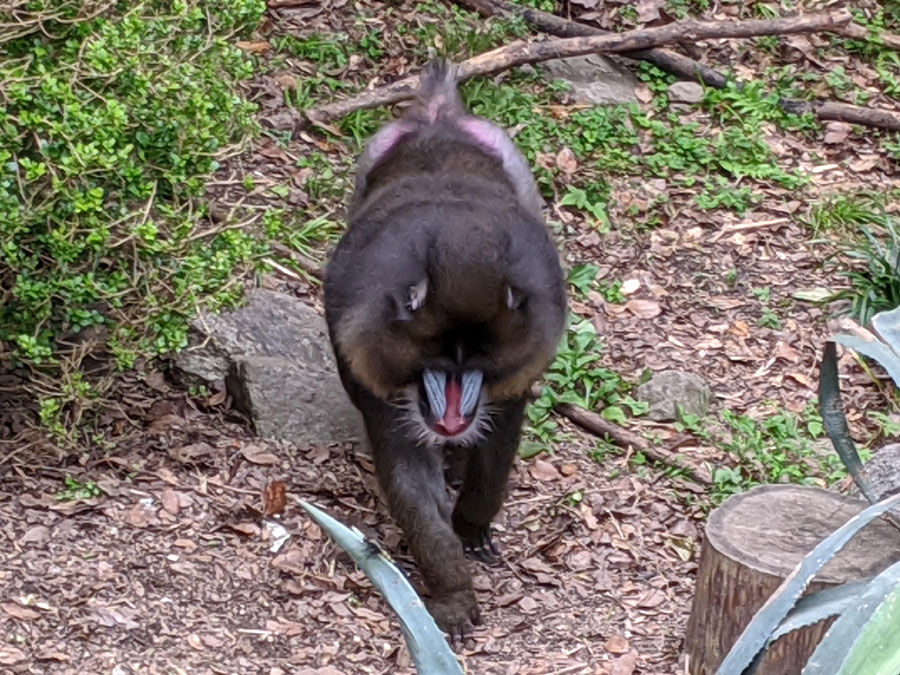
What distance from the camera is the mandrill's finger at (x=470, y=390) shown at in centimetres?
471

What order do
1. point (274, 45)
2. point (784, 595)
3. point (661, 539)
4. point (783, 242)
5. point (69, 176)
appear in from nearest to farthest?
point (784, 595)
point (69, 176)
point (661, 539)
point (783, 242)
point (274, 45)

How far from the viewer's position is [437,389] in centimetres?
472

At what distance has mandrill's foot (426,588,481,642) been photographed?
5.12m

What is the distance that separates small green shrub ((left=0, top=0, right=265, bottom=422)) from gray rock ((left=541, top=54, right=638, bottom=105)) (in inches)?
137

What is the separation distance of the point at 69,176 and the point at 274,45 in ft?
12.7

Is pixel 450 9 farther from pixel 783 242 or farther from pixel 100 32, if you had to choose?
pixel 100 32

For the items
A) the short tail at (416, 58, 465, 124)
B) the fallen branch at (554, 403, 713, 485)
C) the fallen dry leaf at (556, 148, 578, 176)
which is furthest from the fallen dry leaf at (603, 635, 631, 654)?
the fallen dry leaf at (556, 148, 578, 176)

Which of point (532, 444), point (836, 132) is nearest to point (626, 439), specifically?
point (532, 444)

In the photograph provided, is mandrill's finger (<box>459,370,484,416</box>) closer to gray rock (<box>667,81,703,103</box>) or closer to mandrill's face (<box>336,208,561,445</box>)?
mandrill's face (<box>336,208,561,445</box>)

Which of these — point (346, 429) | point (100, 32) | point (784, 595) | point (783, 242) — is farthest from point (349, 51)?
point (784, 595)

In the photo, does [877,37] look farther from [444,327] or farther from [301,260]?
[444,327]

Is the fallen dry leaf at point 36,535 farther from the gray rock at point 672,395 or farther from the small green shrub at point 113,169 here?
the gray rock at point 672,395

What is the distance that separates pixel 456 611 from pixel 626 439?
1363mm

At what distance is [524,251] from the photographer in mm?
4824
